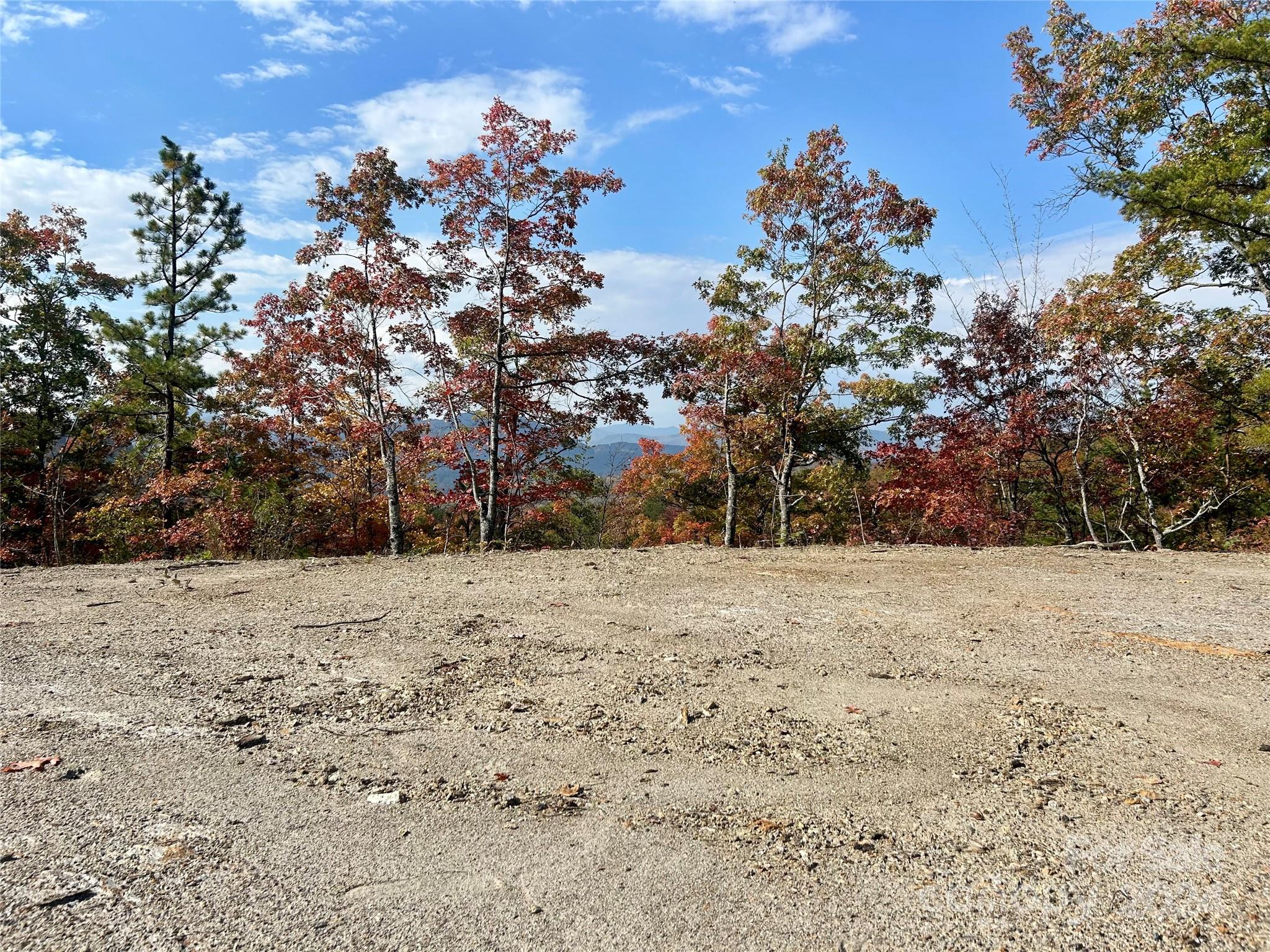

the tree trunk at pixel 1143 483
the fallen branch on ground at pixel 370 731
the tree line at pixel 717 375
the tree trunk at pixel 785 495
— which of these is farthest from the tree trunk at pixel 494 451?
the tree trunk at pixel 1143 483

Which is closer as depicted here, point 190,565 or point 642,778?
point 642,778

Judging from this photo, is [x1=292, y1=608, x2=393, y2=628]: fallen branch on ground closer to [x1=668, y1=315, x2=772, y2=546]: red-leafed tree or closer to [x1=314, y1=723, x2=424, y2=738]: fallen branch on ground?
[x1=314, y1=723, x2=424, y2=738]: fallen branch on ground

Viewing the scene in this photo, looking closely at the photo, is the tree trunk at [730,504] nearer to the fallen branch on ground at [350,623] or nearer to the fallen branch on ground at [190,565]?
the fallen branch on ground at [350,623]

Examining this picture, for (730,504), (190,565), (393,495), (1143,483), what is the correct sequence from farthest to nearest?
(730,504), (1143,483), (393,495), (190,565)

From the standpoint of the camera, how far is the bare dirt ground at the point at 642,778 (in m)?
1.52

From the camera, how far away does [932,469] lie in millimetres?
11531

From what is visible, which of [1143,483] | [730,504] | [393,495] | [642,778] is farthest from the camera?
[730,504]

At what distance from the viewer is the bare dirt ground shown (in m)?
1.52

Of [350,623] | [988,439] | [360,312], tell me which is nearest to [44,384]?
[360,312]

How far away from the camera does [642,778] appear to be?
223cm

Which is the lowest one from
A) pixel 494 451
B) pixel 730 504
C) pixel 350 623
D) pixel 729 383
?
pixel 350 623

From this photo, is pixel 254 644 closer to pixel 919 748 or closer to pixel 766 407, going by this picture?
pixel 919 748

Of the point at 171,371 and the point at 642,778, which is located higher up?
the point at 171,371

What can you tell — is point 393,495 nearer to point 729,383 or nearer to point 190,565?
point 190,565
